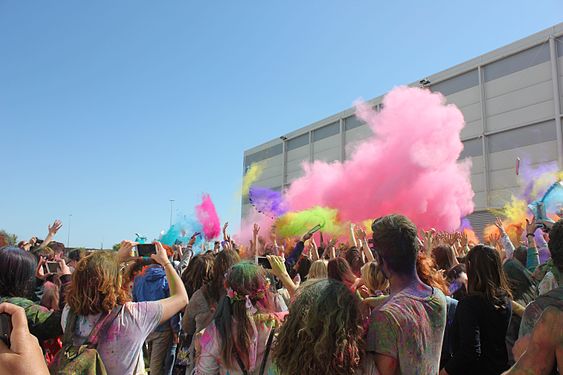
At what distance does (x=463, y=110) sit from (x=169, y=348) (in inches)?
990

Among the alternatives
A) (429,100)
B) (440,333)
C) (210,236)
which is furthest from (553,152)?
(440,333)

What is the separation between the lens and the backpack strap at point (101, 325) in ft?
9.13

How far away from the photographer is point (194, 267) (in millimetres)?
4859

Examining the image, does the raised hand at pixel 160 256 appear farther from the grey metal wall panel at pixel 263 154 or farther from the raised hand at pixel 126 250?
the grey metal wall panel at pixel 263 154

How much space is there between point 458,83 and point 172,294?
89.3 feet

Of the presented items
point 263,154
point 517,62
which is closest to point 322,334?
point 517,62

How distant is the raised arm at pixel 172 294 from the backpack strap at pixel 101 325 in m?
0.32

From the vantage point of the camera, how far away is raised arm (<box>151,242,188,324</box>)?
10.2ft

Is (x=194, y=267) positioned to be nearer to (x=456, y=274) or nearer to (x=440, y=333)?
(x=456, y=274)

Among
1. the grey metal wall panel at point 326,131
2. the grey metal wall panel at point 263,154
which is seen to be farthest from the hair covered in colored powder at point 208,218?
the grey metal wall panel at point 263,154

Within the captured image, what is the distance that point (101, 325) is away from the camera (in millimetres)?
2846

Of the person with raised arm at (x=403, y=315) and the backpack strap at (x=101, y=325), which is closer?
the person with raised arm at (x=403, y=315)

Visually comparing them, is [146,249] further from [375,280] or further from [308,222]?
[308,222]

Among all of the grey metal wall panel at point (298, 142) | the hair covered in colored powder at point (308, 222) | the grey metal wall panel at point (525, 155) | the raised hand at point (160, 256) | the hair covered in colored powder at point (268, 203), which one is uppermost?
the grey metal wall panel at point (298, 142)
